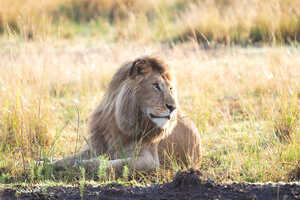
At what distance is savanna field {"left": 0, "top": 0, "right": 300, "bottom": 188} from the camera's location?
17.5 feet

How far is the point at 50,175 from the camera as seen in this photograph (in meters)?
5.13

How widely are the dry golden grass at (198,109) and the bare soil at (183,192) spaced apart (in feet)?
2.56

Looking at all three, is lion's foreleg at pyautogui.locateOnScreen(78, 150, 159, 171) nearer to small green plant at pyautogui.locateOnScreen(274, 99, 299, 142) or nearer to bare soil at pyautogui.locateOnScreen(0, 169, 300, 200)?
bare soil at pyautogui.locateOnScreen(0, 169, 300, 200)

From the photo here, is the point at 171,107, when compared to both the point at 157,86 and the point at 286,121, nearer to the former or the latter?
the point at 157,86

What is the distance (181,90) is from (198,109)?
1560mm

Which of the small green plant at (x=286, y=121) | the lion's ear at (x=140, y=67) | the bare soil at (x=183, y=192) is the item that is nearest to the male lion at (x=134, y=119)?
the lion's ear at (x=140, y=67)

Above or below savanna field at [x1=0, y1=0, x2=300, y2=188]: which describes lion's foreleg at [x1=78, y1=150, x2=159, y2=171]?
below

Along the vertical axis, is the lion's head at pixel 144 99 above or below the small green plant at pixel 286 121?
above

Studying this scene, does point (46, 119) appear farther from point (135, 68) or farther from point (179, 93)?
point (179, 93)

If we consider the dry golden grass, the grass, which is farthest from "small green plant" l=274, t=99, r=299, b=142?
the grass

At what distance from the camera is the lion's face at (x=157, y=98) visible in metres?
4.78

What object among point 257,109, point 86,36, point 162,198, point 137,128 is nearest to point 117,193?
point 162,198

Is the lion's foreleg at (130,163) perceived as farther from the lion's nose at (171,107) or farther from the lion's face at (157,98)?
the lion's nose at (171,107)

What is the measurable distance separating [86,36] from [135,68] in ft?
28.0
